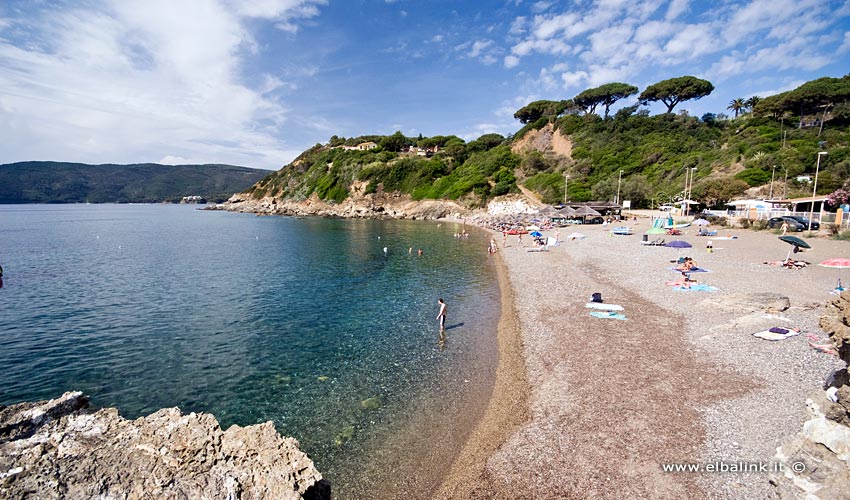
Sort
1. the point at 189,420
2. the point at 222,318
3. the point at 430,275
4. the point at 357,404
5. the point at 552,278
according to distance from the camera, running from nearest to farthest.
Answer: the point at 189,420 < the point at 357,404 < the point at 222,318 < the point at 552,278 < the point at 430,275

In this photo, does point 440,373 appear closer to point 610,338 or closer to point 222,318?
point 610,338

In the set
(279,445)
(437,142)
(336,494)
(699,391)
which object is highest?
(437,142)

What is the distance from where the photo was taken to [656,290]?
65.1 ft

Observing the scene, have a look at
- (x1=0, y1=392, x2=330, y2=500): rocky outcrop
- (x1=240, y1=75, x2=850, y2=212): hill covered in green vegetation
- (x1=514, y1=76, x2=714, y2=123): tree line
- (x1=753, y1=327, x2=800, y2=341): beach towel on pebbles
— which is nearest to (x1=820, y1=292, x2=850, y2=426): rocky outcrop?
(x1=753, y1=327, x2=800, y2=341): beach towel on pebbles

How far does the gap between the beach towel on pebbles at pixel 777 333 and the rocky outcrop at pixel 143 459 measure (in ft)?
49.3

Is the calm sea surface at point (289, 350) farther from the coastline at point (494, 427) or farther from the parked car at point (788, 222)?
the parked car at point (788, 222)

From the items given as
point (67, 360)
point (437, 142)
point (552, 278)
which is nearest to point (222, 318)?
point (67, 360)

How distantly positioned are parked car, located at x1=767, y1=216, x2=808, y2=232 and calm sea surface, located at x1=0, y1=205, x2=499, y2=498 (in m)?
32.5

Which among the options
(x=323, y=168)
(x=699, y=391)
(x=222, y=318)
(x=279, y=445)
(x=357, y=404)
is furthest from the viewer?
(x=323, y=168)

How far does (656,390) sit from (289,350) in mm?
12969

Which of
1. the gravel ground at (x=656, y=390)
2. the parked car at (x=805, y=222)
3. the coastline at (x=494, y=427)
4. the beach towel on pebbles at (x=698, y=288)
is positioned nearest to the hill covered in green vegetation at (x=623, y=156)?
the parked car at (x=805, y=222)

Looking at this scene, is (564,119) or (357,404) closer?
(357,404)

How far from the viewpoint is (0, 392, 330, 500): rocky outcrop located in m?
4.61

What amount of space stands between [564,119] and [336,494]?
111038mm
